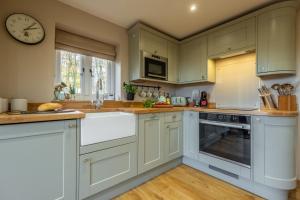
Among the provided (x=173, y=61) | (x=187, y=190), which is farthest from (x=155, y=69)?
(x=187, y=190)

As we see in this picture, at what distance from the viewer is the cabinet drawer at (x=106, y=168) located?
1316 mm

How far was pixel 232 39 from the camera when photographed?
2.12 m

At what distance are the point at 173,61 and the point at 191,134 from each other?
53.6 inches

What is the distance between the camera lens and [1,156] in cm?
97

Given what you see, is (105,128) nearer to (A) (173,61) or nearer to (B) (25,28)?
(B) (25,28)

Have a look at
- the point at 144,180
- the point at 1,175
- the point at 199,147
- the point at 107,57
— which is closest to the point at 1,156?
the point at 1,175

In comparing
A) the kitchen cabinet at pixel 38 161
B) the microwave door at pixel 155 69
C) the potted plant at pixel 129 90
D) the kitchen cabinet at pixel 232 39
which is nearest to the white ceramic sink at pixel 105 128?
the kitchen cabinet at pixel 38 161

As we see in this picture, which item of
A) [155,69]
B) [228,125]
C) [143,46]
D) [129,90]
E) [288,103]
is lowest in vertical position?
[228,125]

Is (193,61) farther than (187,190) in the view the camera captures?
Yes

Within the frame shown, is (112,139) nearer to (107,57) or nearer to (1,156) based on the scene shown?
(1,156)

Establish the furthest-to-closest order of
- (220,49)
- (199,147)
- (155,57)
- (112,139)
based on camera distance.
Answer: (155,57) → (220,49) → (199,147) → (112,139)

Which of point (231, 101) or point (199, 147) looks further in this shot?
point (231, 101)

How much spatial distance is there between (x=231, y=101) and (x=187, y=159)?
116 cm

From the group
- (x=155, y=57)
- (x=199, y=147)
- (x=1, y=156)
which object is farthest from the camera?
(x=155, y=57)
